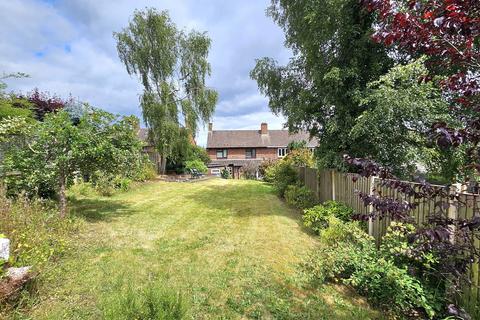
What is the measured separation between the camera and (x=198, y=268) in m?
4.96

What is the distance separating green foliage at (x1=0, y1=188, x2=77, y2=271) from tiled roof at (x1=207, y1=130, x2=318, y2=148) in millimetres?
33783

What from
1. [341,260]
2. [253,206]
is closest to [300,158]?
[253,206]

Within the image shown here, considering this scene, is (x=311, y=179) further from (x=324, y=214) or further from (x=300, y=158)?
(x=300, y=158)

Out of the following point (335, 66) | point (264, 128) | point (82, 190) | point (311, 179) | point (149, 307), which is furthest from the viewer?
point (264, 128)

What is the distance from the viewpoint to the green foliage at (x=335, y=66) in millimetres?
7512

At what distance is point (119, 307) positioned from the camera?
2.52 metres

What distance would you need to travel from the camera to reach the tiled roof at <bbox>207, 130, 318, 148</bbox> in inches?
1550

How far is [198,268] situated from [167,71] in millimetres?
19185

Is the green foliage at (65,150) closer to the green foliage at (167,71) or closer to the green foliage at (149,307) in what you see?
the green foliage at (149,307)

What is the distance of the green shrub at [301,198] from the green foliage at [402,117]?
339 centimetres

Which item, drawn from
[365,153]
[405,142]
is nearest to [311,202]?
[365,153]

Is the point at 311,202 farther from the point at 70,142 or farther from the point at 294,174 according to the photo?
the point at 70,142

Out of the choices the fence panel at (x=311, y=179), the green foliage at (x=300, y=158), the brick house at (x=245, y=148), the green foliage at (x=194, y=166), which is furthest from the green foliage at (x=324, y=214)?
the brick house at (x=245, y=148)

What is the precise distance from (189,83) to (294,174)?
520 inches
